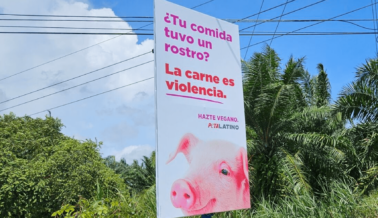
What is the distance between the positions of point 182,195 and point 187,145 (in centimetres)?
66

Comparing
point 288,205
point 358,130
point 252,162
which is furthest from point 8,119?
point 358,130

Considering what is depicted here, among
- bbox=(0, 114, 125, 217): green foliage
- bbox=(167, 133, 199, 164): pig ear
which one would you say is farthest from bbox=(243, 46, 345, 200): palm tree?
bbox=(167, 133, 199, 164): pig ear

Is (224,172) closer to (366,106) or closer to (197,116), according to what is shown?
(197,116)

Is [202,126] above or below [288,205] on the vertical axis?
above

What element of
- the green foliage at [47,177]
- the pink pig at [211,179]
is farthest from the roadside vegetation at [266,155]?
the pink pig at [211,179]

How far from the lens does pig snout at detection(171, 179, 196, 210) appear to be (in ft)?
16.3

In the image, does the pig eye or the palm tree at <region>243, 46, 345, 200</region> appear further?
the palm tree at <region>243, 46, 345, 200</region>

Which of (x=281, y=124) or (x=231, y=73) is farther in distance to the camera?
(x=281, y=124)

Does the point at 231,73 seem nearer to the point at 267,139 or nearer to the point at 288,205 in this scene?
the point at 288,205

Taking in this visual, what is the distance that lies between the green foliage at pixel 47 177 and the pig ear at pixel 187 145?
7878 mm

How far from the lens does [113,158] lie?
30.3 meters

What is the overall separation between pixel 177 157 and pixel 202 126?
64cm

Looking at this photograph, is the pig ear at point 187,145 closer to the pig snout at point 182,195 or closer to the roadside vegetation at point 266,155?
the pig snout at point 182,195

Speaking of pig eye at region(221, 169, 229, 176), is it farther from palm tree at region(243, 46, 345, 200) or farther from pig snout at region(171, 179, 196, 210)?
palm tree at region(243, 46, 345, 200)
